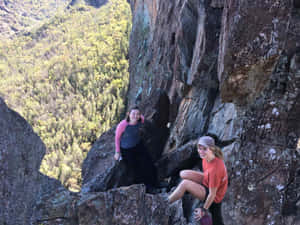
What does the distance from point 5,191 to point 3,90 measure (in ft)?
290

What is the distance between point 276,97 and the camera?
5.42 m

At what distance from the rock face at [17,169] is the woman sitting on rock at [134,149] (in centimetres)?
319

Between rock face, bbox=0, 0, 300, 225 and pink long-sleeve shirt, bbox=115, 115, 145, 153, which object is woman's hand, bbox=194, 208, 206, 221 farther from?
pink long-sleeve shirt, bbox=115, 115, 145, 153

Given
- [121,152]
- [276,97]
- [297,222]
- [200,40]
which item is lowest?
[297,222]

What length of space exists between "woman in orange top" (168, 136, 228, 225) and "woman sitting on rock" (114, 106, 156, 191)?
7.28 feet

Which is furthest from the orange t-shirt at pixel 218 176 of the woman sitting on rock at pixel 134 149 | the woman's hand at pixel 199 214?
A: the woman sitting on rock at pixel 134 149

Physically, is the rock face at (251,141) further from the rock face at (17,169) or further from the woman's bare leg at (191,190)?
the rock face at (17,169)

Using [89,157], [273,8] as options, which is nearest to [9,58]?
[89,157]

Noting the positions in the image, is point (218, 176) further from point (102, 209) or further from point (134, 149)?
point (134, 149)

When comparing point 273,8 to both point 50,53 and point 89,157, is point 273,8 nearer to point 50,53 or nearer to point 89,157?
point 89,157

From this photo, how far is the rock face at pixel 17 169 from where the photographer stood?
8.41 m

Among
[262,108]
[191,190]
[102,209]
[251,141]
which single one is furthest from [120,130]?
[262,108]

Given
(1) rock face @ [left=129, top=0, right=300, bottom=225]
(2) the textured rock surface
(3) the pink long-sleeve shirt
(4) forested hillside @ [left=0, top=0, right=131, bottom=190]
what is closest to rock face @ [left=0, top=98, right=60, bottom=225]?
(2) the textured rock surface

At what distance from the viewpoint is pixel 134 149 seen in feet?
25.5
